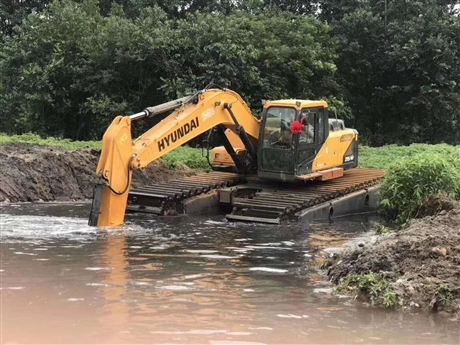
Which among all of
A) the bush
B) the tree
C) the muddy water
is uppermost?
the tree

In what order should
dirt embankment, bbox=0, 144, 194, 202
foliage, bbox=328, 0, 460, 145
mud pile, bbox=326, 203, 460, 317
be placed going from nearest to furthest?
mud pile, bbox=326, 203, 460, 317 < dirt embankment, bbox=0, 144, 194, 202 < foliage, bbox=328, 0, 460, 145

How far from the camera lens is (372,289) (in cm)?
775

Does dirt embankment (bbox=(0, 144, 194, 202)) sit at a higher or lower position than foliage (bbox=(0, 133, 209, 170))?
lower

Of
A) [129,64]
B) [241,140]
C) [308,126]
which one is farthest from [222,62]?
[308,126]

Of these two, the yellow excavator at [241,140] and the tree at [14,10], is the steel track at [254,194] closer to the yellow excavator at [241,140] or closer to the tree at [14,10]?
the yellow excavator at [241,140]

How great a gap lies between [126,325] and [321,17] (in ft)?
110

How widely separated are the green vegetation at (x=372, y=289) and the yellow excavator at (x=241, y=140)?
497 cm

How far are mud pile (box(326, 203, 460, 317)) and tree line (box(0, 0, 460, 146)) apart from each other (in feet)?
53.9

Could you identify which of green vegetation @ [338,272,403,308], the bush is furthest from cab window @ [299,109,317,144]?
green vegetation @ [338,272,403,308]

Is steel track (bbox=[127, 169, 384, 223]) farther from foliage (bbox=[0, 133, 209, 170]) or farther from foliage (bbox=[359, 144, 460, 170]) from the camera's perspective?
foliage (bbox=[359, 144, 460, 170])

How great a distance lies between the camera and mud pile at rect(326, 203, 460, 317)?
744cm

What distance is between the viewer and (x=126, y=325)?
21.6ft

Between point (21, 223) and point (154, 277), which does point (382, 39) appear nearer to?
point (21, 223)

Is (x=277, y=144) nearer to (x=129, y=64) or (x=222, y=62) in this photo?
(x=222, y=62)
